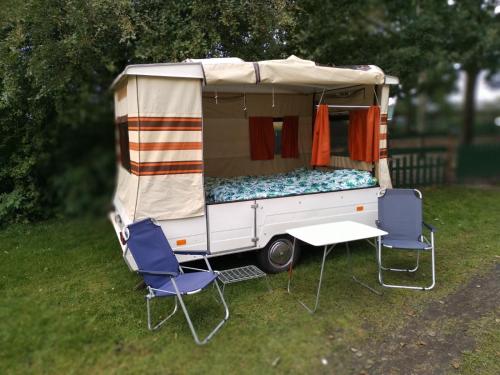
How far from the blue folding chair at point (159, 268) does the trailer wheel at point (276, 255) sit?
0.95 meters

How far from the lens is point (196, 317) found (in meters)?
3.80

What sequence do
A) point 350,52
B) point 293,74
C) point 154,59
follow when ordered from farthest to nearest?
point 350,52, point 154,59, point 293,74

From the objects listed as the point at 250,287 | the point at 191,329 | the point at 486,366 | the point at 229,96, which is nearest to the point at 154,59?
the point at 229,96

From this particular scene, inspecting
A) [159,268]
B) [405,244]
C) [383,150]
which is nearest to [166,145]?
[159,268]

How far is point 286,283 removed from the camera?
452cm

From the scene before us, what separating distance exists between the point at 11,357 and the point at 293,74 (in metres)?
3.68

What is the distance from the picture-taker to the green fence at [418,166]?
360 inches

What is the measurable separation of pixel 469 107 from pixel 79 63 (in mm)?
10092

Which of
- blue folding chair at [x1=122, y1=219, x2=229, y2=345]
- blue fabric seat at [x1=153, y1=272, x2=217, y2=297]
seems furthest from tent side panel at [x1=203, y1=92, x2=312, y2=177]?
blue fabric seat at [x1=153, y1=272, x2=217, y2=297]

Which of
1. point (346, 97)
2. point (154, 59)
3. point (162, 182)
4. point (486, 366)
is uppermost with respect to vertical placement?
point (154, 59)

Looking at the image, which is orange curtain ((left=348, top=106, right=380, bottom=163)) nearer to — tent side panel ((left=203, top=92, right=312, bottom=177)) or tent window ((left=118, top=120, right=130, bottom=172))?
tent side panel ((left=203, top=92, right=312, bottom=177))

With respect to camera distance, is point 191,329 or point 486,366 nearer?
point 486,366

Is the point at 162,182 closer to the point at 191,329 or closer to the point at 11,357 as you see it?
the point at 191,329

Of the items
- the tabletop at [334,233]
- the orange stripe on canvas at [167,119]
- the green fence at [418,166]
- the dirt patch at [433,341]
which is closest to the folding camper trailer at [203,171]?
the orange stripe on canvas at [167,119]
